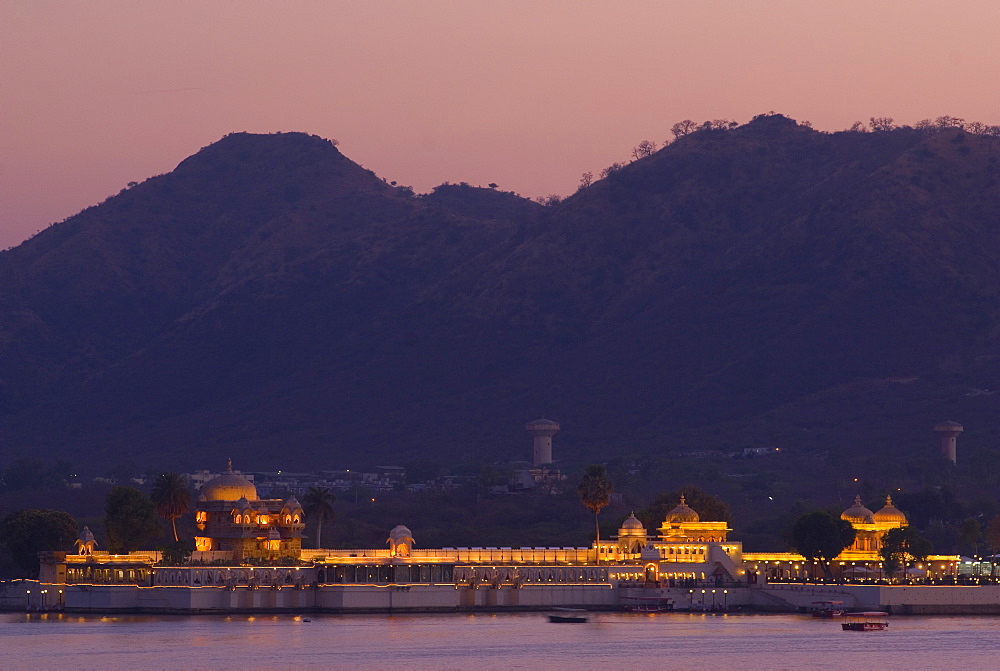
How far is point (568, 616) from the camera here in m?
166

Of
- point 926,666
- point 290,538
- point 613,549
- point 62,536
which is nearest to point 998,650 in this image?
point 926,666

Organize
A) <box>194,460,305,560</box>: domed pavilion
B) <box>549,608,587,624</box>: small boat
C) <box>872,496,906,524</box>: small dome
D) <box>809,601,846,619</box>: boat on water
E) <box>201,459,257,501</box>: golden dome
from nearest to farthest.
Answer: <box>549,608,587,624</box>: small boat → <box>809,601,846,619</box>: boat on water → <box>194,460,305,560</box>: domed pavilion → <box>201,459,257,501</box>: golden dome → <box>872,496,906,524</box>: small dome

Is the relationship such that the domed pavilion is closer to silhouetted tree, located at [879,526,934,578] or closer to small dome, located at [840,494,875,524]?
small dome, located at [840,494,875,524]

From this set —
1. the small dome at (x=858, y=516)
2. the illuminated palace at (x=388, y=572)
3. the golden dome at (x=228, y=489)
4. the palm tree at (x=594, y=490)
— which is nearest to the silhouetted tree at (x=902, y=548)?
the illuminated palace at (x=388, y=572)

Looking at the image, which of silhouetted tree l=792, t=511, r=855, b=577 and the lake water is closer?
the lake water

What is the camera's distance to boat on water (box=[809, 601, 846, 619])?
572 feet

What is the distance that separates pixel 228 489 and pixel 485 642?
158 ft

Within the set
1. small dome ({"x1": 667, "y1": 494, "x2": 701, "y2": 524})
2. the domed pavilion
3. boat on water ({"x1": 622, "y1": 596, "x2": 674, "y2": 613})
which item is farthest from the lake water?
small dome ({"x1": 667, "y1": 494, "x2": 701, "y2": 524})

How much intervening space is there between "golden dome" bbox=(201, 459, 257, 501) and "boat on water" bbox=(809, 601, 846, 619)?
157 ft

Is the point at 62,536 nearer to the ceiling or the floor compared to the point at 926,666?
nearer to the ceiling

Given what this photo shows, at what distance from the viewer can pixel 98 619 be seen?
6599 inches

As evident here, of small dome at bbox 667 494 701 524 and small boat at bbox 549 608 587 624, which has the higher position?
small dome at bbox 667 494 701 524

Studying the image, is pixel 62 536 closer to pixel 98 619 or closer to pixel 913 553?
pixel 98 619

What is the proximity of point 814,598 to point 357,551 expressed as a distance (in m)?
37.5
